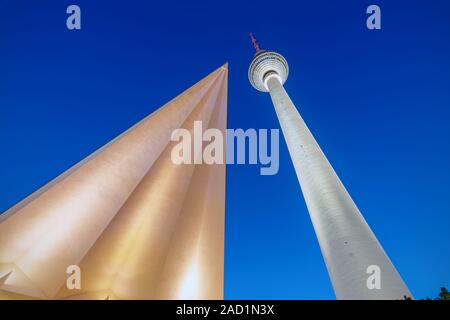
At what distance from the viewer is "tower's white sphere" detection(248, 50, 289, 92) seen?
27047 mm

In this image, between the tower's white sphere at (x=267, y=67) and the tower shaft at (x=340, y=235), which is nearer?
the tower shaft at (x=340, y=235)

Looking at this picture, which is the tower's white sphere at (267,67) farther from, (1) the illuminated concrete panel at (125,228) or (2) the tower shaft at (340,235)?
(1) the illuminated concrete panel at (125,228)

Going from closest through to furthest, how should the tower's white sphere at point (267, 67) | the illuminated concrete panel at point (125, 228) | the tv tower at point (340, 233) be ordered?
1. the tv tower at point (340, 233)
2. the illuminated concrete panel at point (125, 228)
3. the tower's white sphere at point (267, 67)

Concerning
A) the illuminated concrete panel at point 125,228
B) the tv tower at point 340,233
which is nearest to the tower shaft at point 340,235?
the tv tower at point 340,233

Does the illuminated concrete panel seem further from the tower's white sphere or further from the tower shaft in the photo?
the tower's white sphere

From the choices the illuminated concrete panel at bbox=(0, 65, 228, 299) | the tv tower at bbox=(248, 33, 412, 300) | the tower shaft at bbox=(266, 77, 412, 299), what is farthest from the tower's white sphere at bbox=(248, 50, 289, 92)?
the illuminated concrete panel at bbox=(0, 65, 228, 299)

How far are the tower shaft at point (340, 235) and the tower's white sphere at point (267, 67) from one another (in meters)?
10.1

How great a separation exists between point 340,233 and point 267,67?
17.9 metres

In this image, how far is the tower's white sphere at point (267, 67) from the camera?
27.0m

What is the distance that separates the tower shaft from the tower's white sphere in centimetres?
1013

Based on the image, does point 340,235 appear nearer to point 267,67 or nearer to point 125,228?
point 125,228

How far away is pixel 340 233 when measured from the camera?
12.4 m
